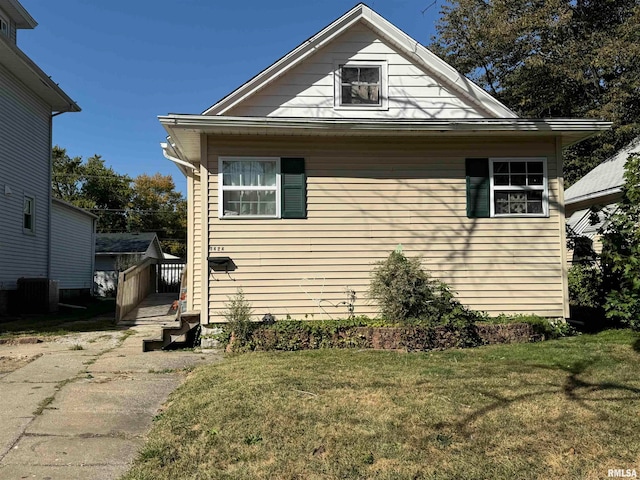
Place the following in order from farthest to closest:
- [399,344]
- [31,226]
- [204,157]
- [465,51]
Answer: [465,51] → [31,226] → [204,157] → [399,344]

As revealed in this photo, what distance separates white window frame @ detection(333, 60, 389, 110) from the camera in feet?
29.7

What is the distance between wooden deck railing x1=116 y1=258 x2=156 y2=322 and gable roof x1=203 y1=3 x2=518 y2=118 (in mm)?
5234

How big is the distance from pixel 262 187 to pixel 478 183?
3.79 meters

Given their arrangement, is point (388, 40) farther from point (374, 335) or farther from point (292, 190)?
point (374, 335)

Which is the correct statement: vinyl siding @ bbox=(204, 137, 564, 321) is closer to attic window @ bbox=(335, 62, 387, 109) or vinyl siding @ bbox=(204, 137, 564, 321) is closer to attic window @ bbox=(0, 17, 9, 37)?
attic window @ bbox=(335, 62, 387, 109)

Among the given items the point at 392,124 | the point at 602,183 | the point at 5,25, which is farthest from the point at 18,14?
the point at 602,183

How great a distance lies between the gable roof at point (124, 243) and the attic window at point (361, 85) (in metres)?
22.3

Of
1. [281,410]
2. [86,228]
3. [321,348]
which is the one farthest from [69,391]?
[86,228]

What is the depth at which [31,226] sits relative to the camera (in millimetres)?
15234

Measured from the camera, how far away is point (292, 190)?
27.1ft

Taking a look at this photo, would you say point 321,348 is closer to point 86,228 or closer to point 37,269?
point 37,269

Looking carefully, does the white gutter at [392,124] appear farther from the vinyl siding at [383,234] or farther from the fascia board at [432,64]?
the fascia board at [432,64]

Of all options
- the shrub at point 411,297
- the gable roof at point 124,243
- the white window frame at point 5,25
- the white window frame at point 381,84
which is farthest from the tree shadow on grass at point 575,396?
the gable roof at point 124,243

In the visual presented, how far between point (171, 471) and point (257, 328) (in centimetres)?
445
